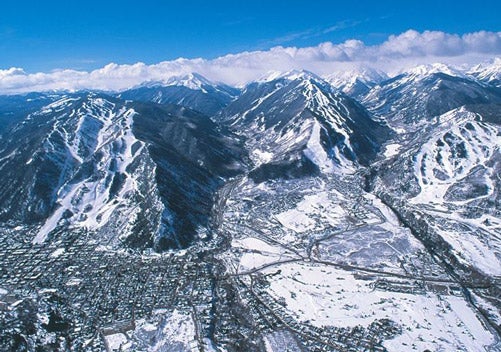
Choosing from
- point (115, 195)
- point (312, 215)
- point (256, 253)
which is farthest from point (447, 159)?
point (115, 195)

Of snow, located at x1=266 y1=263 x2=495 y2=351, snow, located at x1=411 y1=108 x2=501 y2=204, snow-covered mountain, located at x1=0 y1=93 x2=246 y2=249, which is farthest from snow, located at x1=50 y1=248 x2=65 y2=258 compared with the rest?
snow, located at x1=411 y1=108 x2=501 y2=204

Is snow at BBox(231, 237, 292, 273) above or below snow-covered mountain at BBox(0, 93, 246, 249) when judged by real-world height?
below

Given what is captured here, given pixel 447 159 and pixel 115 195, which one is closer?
pixel 115 195

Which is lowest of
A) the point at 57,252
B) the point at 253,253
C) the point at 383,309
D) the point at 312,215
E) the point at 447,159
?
the point at 57,252

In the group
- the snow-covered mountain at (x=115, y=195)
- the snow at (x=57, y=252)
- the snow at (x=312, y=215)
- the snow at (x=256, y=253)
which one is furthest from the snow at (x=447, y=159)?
the snow at (x=57, y=252)

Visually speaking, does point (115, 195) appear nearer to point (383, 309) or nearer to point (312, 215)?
point (312, 215)

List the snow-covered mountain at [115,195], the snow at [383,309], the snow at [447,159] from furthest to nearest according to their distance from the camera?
the snow at [447,159] → the snow-covered mountain at [115,195] → the snow at [383,309]

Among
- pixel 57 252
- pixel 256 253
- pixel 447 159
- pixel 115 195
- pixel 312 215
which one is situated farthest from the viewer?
pixel 447 159

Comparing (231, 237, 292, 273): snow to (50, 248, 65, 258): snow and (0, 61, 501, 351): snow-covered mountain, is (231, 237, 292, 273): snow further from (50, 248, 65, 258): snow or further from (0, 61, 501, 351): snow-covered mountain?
(50, 248, 65, 258): snow

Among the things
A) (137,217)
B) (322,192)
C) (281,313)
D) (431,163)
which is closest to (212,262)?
(281,313)

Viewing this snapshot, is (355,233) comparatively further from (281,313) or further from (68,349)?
(68,349)

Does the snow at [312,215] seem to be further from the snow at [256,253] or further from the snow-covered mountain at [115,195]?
the snow-covered mountain at [115,195]
